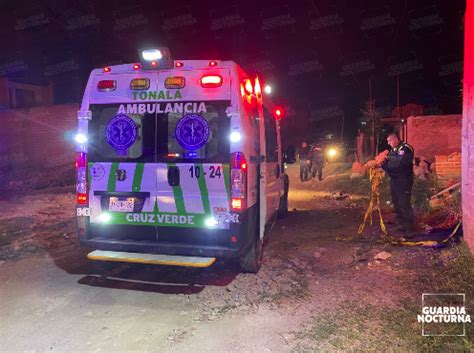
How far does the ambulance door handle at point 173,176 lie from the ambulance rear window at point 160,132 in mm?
109

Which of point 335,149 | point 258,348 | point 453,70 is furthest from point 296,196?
point 453,70

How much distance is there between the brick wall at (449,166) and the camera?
34.9 feet

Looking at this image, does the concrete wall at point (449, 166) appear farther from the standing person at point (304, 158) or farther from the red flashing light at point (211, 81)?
the red flashing light at point (211, 81)

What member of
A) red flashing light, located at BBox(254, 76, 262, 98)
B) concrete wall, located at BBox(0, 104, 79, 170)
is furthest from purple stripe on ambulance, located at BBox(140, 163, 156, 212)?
concrete wall, located at BBox(0, 104, 79, 170)

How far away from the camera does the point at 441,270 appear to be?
5.06 m

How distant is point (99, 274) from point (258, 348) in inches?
112

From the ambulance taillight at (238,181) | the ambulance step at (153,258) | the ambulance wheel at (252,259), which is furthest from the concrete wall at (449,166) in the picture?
the ambulance step at (153,258)

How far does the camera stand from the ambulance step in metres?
4.50

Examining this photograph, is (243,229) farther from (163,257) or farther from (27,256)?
(27,256)

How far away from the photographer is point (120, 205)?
15.8ft

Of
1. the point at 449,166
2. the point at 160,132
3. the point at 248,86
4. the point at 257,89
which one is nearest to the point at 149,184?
the point at 160,132

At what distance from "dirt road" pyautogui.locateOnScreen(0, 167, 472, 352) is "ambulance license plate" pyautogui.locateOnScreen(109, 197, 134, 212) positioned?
990 mm

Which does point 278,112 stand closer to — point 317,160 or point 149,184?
point 149,184

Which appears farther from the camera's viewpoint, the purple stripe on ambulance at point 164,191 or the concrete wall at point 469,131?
the concrete wall at point 469,131
